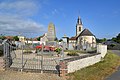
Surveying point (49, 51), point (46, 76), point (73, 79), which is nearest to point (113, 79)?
point (73, 79)

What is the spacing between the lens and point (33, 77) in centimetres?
877

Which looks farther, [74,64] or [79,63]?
[79,63]


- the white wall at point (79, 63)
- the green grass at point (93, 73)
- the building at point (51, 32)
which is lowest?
the green grass at point (93, 73)

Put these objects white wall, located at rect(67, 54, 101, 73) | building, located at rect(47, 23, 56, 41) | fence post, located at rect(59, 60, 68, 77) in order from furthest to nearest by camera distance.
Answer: building, located at rect(47, 23, 56, 41)
white wall, located at rect(67, 54, 101, 73)
fence post, located at rect(59, 60, 68, 77)

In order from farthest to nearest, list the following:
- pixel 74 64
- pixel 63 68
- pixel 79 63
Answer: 1. pixel 79 63
2. pixel 74 64
3. pixel 63 68

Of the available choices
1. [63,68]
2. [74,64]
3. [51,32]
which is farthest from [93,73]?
[51,32]

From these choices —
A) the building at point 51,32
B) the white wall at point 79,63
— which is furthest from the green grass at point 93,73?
the building at point 51,32

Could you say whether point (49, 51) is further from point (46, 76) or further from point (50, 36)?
point (46, 76)

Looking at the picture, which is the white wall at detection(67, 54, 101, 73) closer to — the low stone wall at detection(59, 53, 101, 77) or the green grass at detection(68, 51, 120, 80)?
the low stone wall at detection(59, 53, 101, 77)

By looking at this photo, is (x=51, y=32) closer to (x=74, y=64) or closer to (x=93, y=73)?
(x=74, y=64)

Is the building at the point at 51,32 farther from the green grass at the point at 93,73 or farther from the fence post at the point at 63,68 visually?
the fence post at the point at 63,68

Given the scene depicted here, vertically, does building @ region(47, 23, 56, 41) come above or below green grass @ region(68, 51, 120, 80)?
above

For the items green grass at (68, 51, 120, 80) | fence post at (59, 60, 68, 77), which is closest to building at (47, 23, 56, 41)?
green grass at (68, 51, 120, 80)

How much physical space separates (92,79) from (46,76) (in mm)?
2292
